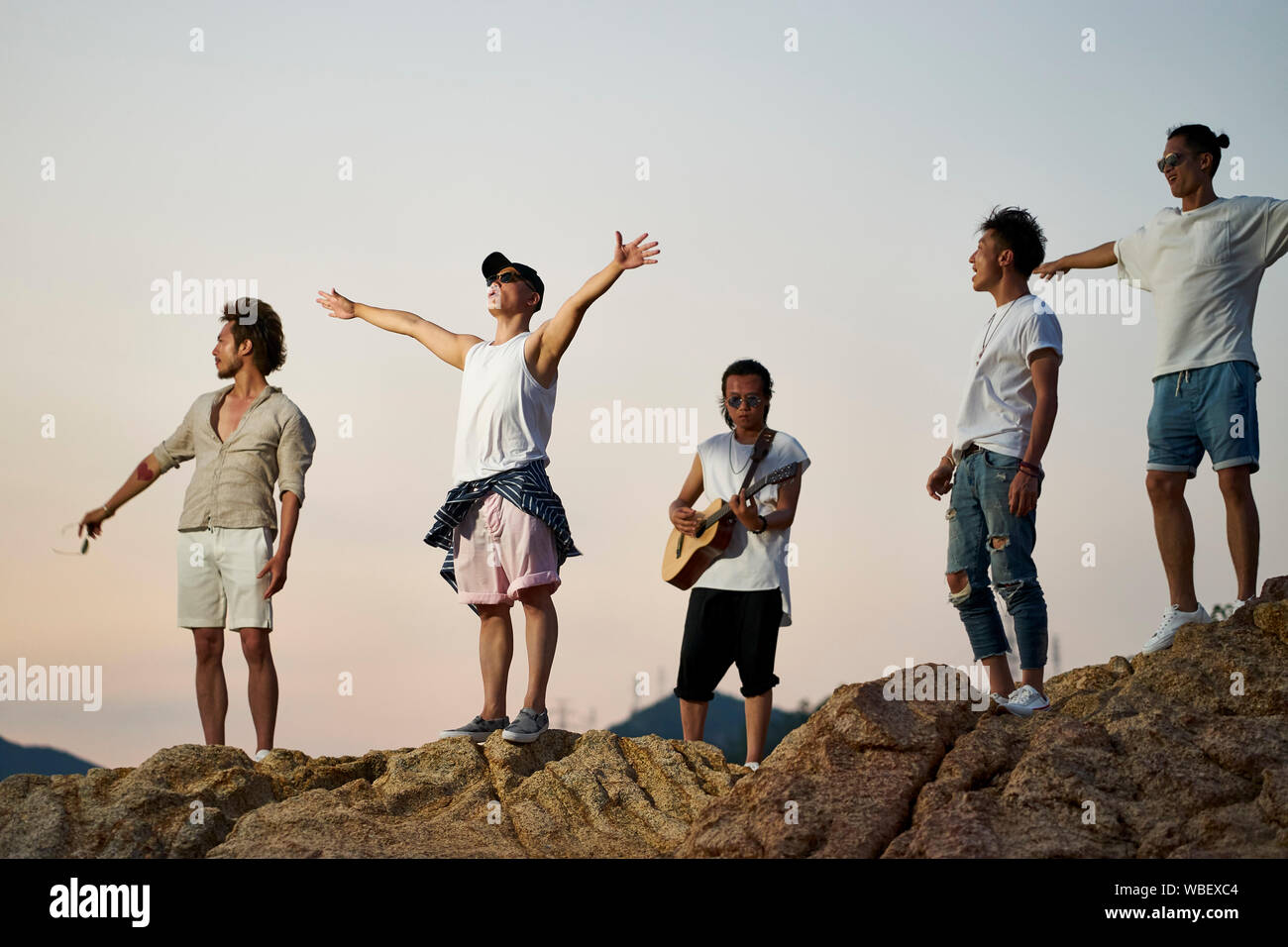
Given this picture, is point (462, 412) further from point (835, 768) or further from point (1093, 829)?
point (1093, 829)

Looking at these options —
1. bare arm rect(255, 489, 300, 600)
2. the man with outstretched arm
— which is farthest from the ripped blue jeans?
bare arm rect(255, 489, 300, 600)

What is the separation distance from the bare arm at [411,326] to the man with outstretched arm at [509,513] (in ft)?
0.71

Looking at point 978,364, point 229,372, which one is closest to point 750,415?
point 978,364

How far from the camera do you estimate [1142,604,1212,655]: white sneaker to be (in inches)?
229

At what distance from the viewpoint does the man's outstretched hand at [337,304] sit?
6.55 metres

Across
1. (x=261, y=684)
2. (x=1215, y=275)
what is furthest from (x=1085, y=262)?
(x=261, y=684)

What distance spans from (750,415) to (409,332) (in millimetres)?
1751

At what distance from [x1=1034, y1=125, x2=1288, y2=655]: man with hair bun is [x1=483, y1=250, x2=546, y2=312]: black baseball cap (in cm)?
284

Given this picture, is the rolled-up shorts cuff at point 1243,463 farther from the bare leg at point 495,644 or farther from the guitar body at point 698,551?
the bare leg at point 495,644

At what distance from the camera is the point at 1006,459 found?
5.34 meters

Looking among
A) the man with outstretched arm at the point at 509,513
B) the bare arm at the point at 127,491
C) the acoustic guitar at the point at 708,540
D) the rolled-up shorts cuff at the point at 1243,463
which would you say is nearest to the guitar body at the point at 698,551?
the acoustic guitar at the point at 708,540

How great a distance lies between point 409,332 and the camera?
21.3 feet

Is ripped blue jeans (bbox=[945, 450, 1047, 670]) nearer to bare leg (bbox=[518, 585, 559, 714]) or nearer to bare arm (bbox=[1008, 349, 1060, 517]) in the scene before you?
bare arm (bbox=[1008, 349, 1060, 517])
